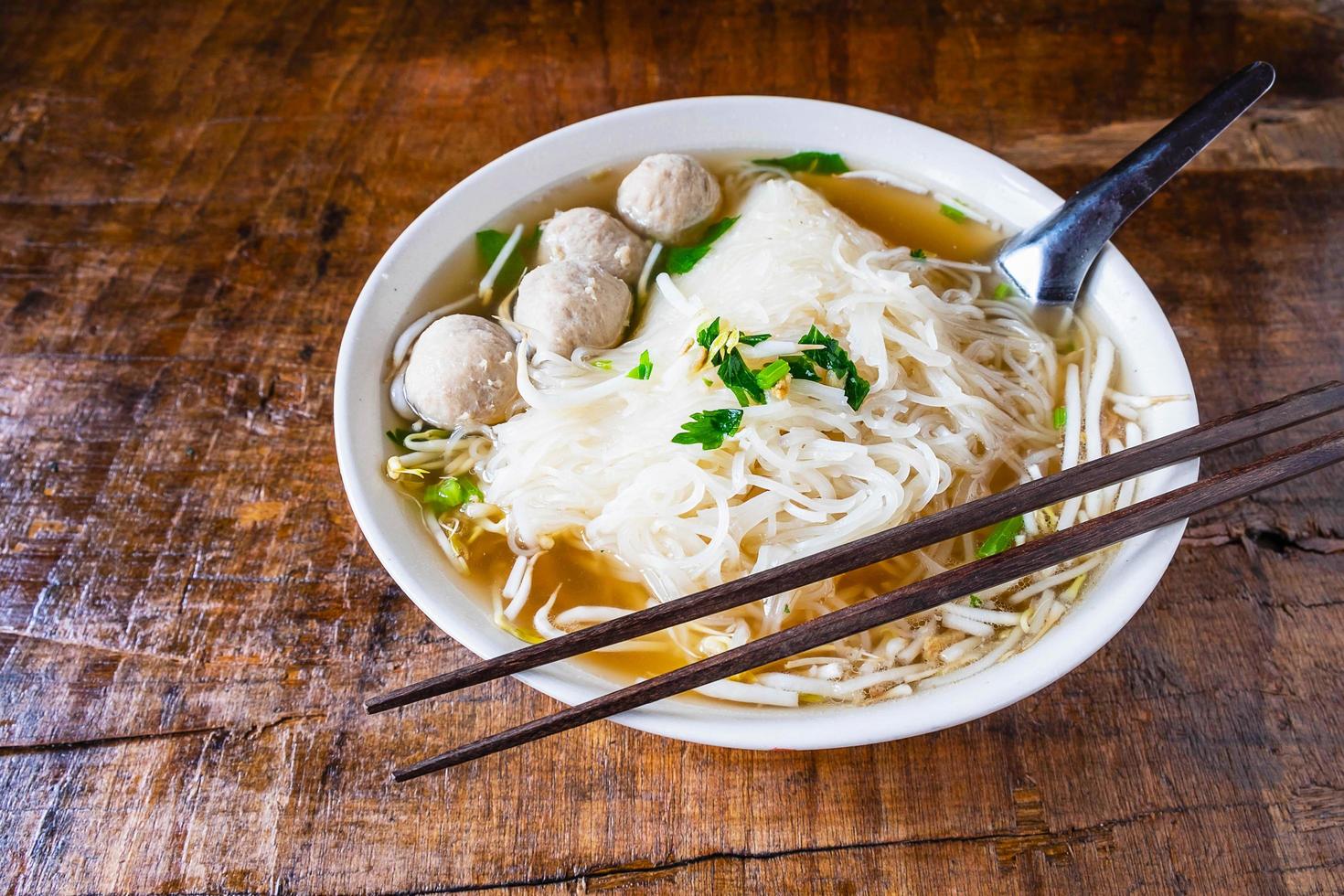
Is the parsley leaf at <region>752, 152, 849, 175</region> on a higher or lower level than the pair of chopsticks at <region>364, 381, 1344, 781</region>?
higher

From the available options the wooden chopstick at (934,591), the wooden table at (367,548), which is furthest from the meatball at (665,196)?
the wooden chopstick at (934,591)

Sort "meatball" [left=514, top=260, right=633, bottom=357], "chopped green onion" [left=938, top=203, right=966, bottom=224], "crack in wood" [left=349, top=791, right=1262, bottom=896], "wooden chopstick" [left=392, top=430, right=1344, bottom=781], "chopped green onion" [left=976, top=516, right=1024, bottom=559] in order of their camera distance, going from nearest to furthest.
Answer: "wooden chopstick" [left=392, top=430, right=1344, bottom=781] → "crack in wood" [left=349, top=791, right=1262, bottom=896] → "chopped green onion" [left=976, top=516, right=1024, bottom=559] → "meatball" [left=514, top=260, right=633, bottom=357] → "chopped green onion" [left=938, top=203, right=966, bottom=224]

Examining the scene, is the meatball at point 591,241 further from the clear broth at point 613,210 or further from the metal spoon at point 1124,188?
the metal spoon at point 1124,188

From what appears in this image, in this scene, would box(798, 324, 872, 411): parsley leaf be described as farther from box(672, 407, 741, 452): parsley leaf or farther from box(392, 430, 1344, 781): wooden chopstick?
box(392, 430, 1344, 781): wooden chopstick

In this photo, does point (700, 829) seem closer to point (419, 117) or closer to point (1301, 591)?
point (1301, 591)

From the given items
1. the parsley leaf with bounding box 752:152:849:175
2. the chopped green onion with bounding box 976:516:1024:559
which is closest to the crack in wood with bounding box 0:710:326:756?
the chopped green onion with bounding box 976:516:1024:559

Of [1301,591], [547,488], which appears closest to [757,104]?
[547,488]

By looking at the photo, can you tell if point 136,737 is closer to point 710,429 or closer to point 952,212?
point 710,429
